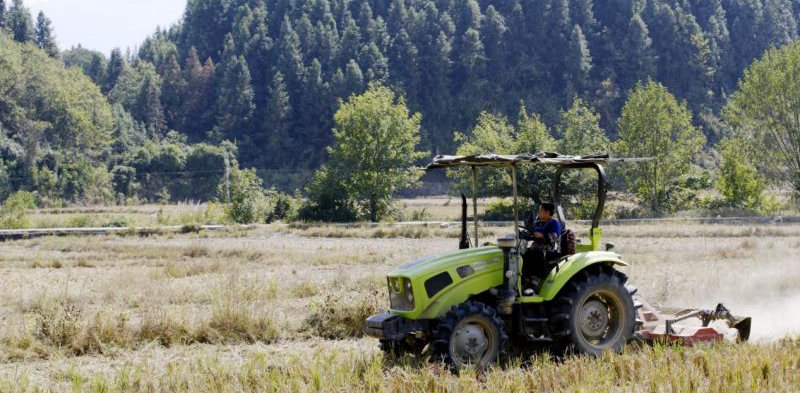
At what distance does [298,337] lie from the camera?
14492 mm

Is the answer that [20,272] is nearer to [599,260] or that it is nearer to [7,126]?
[599,260]

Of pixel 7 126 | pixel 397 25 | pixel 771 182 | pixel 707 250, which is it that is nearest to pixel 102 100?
pixel 7 126

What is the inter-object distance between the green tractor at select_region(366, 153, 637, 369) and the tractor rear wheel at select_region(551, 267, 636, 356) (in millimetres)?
14

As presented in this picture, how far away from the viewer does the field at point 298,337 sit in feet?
33.0

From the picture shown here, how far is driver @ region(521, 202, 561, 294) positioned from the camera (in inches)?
446

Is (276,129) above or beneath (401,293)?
above

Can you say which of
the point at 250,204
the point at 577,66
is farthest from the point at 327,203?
the point at 577,66

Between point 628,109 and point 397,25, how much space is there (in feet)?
334

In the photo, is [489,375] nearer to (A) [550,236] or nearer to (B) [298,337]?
(A) [550,236]

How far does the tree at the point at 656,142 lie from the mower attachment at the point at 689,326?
47.8 metres

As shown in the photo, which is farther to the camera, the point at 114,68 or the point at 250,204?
the point at 114,68

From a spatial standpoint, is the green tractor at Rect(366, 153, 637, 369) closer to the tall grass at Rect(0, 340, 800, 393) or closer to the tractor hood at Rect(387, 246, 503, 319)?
the tractor hood at Rect(387, 246, 503, 319)

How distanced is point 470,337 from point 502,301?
26.8 inches

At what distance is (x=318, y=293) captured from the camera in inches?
734
